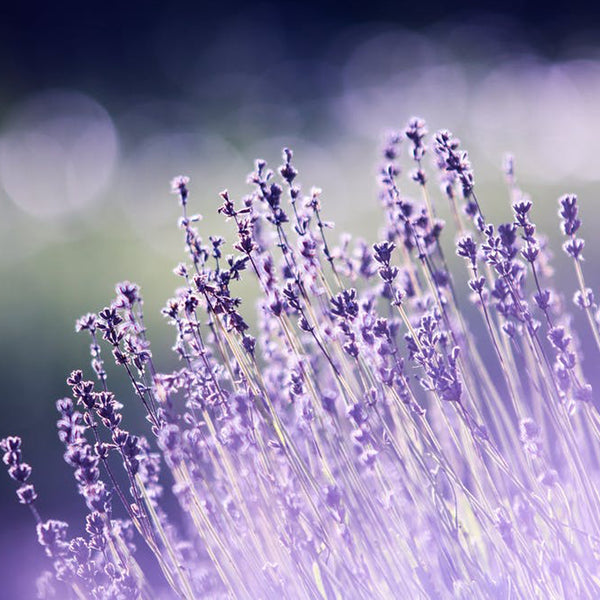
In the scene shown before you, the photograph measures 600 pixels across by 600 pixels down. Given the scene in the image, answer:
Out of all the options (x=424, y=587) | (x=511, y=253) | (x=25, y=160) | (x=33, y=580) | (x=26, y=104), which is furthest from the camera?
(x=26, y=104)

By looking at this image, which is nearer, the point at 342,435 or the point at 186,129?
the point at 342,435

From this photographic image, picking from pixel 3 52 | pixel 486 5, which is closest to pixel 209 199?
pixel 3 52

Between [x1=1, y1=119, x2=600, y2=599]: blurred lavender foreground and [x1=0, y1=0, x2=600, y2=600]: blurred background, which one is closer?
[x1=1, y1=119, x2=600, y2=599]: blurred lavender foreground

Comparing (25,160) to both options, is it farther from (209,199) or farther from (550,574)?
(550,574)

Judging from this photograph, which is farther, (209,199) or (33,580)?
(209,199)

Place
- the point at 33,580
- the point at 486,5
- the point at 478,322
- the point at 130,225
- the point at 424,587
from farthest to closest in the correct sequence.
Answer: the point at 486,5 → the point at 130,225 → the point at 478,322 → the point at 33,580 → the point at 424,587

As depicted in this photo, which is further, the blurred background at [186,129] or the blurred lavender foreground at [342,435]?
the blurred background at [186,129]

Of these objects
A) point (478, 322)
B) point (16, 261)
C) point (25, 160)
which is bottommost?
point (478, 322)

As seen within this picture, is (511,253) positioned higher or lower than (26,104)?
lower
